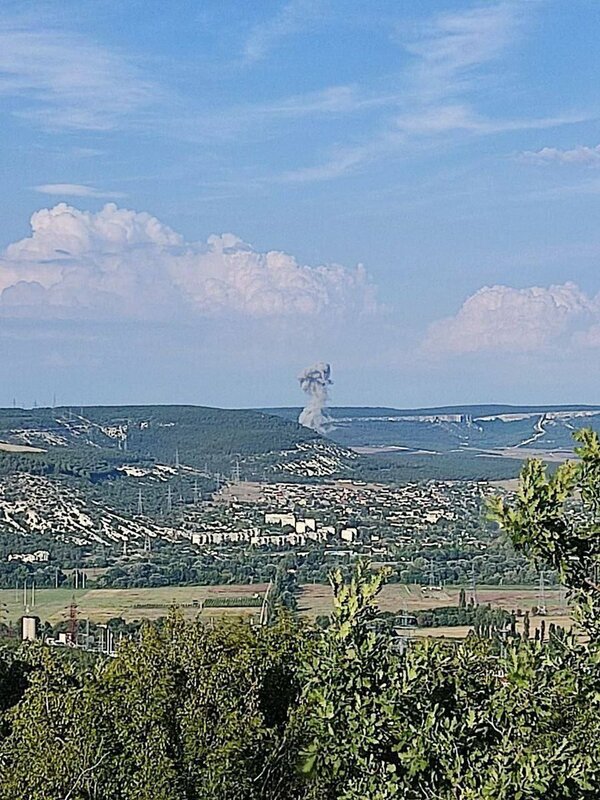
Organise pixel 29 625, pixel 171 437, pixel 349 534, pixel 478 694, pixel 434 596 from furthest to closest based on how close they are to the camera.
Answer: pixel 171 437, pixel 349 534, pixel 434 596, pixel 29 625, pixel 478 694

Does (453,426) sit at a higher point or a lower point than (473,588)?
higher

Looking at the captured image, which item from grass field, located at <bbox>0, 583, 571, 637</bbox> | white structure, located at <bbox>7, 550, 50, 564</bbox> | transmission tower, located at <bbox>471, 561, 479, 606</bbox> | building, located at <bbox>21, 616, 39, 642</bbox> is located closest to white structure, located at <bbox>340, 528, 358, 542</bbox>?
transmission tower, located at <bbox>471, 561, 479, 606</bbox>

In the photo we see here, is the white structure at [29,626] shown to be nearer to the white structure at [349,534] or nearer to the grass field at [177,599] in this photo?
the grass field at [177,599]

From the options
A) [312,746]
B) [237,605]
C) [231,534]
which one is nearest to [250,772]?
[312,746]

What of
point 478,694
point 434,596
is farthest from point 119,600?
point 478,694

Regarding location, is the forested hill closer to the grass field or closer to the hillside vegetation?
the grass field

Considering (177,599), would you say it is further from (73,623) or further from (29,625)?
(29,625)

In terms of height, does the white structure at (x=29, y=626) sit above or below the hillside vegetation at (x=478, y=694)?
below

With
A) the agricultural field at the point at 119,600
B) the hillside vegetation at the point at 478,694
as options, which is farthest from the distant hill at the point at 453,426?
the hillside vegetation at the point at 478,694
